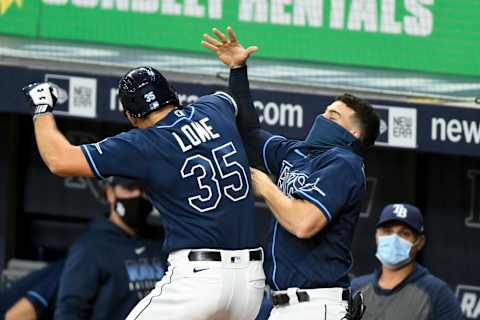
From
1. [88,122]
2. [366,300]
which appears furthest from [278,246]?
[88,122]

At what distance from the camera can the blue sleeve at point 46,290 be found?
7.49 meters

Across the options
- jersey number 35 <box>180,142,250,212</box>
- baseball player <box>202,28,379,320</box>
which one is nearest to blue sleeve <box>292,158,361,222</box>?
baseball player <box>202,28,379,320</box>

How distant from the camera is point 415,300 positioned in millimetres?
7059

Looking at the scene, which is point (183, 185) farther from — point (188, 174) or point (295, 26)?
point (295, 26)

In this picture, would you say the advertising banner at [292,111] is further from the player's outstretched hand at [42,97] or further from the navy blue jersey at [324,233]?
the player's outstretched hand at [42,97]

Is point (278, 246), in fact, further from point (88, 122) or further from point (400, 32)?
point (88, 122)

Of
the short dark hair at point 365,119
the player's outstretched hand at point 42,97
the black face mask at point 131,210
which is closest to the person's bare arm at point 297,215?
the short dark hair at point 365,119

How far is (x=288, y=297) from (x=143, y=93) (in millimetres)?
998

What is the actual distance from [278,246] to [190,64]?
2043 millimetres

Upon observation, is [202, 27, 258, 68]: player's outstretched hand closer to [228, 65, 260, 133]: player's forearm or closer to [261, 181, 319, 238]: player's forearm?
[228, 65, 260, 133]: player's forearm

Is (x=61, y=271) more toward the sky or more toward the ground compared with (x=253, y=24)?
more toward the ground

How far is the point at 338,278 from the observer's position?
19.4 feet

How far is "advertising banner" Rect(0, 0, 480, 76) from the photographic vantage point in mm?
7578

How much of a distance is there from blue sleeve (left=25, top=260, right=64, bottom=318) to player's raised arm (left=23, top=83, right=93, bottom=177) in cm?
187
